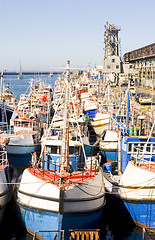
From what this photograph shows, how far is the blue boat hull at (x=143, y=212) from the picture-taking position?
17.1 m

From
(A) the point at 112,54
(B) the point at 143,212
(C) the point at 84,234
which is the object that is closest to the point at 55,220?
(C) the point at 84,234

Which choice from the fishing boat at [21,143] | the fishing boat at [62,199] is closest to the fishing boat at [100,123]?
the fishing boat at [21,143]

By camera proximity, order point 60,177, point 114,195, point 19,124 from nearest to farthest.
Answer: point 60,177, point 114,195, point 19,124

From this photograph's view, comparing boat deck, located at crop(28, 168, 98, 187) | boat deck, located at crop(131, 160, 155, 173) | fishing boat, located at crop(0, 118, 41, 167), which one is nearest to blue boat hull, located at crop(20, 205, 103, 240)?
boat deck, located at crop(28, 168, 98, 187)

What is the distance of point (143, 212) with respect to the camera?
56.7 feet

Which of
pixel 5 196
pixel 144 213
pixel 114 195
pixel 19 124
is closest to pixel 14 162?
pixel 19 124

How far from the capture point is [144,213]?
56.6 feet

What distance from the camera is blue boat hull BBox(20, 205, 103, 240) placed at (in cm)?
1532

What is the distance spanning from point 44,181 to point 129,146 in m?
7.48

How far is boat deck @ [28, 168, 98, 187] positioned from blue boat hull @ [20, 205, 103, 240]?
5.05ft

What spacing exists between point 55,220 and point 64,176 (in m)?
2.21

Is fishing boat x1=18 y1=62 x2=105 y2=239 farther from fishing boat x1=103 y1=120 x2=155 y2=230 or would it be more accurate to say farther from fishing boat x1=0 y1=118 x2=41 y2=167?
fishing boat x1=0 y1=118 x2=41 y2=167

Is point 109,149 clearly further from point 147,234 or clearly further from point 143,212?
point 147,234

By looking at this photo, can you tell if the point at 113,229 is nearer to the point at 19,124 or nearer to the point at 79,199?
the point at 79,199
